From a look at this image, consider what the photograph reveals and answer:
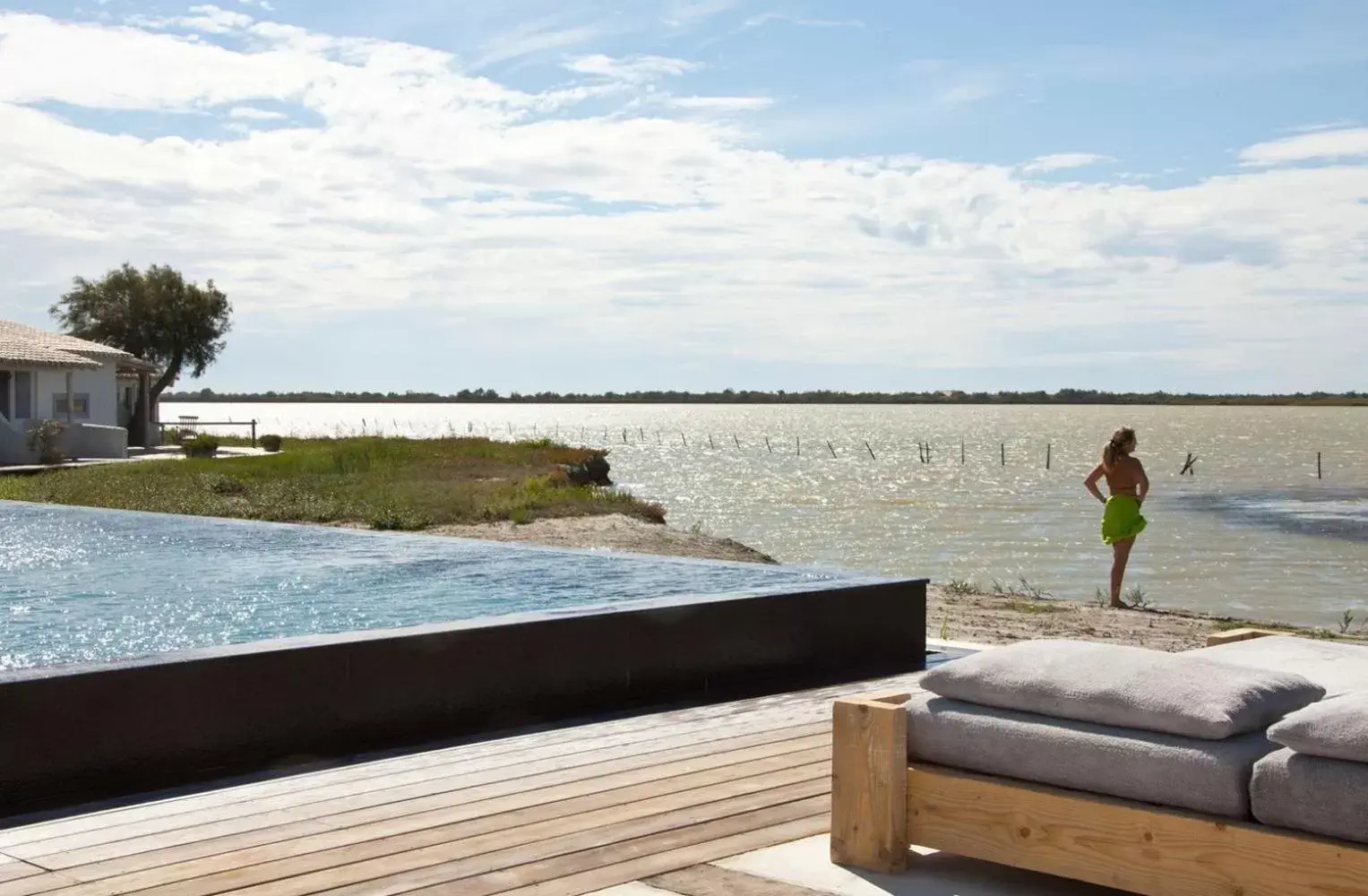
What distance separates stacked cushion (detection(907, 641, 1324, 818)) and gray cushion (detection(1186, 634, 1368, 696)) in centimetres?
30

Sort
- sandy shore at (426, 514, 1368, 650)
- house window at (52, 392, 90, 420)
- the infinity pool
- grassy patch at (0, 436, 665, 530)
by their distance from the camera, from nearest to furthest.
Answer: the infinity pool → sandy shore at (426, 514, 1368, 650) → grassy patch at (0, 436, 665, 530) → house window at (52, 392, 90, 420)

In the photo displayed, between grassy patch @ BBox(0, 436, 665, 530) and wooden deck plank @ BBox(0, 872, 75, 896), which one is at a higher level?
wooden deck plank @ BBox(0, 872, 75, 896)

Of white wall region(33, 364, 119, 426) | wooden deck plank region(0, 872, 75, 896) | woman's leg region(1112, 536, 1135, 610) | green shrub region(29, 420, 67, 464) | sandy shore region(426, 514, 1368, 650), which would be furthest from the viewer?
white wall region(33, 364, 119, 426)

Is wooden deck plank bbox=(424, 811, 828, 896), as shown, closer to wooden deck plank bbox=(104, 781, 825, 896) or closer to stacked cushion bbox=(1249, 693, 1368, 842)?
wooden deck plank bbox=(104, 781, 825, 896)

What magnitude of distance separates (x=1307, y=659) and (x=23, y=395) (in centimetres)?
3462

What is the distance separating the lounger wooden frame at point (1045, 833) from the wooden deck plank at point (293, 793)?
4.94 ft

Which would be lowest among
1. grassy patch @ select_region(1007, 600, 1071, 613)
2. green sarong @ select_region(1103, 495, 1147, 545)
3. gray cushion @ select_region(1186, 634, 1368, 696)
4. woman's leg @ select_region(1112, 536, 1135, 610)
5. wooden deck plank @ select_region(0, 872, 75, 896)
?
grassy patch @ select_region(1007, 600, 1071, 613)

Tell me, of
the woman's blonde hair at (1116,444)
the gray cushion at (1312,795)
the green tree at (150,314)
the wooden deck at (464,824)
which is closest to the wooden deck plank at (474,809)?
the wooden deck at (464,824)

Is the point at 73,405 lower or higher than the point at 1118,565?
higher

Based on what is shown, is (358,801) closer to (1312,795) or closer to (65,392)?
(1312,795)

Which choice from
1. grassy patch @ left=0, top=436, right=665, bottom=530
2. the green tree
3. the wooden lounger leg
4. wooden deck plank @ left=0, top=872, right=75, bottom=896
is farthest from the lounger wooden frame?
the green tree

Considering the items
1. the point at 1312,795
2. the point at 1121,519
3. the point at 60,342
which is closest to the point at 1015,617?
the point at 1121,519

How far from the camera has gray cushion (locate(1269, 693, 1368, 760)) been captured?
3.09 meters

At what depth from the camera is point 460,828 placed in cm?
417
